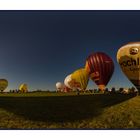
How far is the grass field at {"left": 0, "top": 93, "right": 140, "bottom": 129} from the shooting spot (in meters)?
6.77

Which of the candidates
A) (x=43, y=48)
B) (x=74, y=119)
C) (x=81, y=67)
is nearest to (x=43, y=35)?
(x=43, y=48)

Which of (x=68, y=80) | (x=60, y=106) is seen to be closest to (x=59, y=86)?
(x=68, y=80)

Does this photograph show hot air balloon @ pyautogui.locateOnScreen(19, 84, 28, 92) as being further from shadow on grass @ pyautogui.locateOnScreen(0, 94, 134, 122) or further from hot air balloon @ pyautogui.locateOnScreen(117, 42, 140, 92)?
hot air balloon @ pyautogui.locateOnScreen(117, 42, 140, 92)

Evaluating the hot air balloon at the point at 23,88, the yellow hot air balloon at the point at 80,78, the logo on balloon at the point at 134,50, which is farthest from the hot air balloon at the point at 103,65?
the hot air balloon at the point at 23,88

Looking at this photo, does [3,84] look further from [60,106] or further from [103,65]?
[103,65]

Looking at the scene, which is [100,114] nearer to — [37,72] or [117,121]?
[117,121]

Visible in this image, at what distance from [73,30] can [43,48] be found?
49 cm

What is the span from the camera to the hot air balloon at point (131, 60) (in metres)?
6.78

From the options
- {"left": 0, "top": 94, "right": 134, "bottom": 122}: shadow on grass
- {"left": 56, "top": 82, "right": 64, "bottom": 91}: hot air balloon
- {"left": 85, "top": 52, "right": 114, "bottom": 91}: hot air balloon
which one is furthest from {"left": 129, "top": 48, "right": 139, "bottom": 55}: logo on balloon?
{"left": 56, "top": 82, "right": 64, "bottom": 91}: hot air balloon

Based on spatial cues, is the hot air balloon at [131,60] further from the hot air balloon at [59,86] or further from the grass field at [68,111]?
the hot air balloon at [59,86]

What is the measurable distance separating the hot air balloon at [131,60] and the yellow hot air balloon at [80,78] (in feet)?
1.67

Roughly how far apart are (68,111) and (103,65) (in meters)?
0.82

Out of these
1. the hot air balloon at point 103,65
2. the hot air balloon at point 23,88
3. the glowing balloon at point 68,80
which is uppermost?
the hot air balloon at point 103,65

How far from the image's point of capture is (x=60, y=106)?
6.82 m
